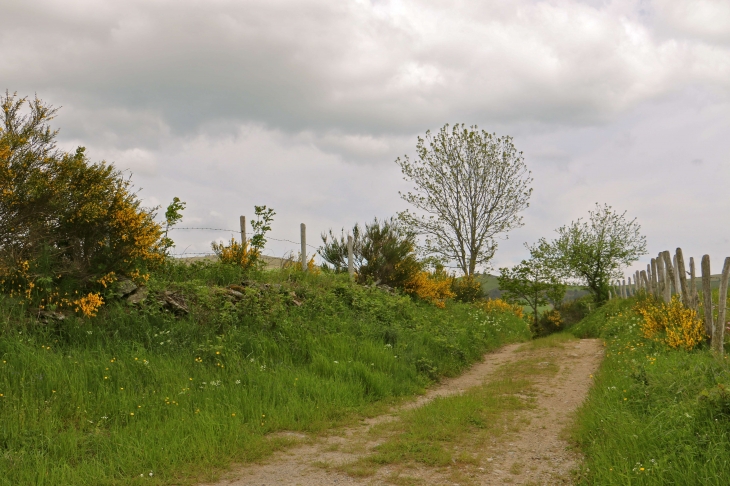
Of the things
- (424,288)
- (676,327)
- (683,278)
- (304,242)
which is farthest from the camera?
(424,288)

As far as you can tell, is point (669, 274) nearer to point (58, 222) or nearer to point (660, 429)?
point (660, 429)

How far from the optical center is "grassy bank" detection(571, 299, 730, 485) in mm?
4547

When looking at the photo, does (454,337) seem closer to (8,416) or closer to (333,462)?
(333,462)

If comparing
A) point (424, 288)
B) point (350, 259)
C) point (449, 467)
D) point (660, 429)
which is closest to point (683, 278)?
point (660, 429)

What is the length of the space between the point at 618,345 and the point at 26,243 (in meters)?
12.3

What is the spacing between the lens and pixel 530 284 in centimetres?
2997

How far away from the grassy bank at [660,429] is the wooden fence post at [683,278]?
4823mm

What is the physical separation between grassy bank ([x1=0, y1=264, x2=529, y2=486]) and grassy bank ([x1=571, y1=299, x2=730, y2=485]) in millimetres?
3207

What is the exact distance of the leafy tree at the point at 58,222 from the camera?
877cm

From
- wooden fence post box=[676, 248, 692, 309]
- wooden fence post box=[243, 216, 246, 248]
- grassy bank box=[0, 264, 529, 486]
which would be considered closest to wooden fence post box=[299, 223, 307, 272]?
wooden fence post box=[243, 216, 246, 248]

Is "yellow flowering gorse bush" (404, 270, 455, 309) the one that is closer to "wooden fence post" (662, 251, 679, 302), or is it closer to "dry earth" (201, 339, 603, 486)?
"wooden fence post" (662, 251, 679, 302)

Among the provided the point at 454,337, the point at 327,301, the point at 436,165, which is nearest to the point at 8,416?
the point at 327,301

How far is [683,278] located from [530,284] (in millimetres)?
17503

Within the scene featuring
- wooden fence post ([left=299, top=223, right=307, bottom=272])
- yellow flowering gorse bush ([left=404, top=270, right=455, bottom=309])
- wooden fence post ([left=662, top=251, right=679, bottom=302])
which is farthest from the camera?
yellow flowering gorse bush ([left=404, top=270, right=455, bottom=309])
